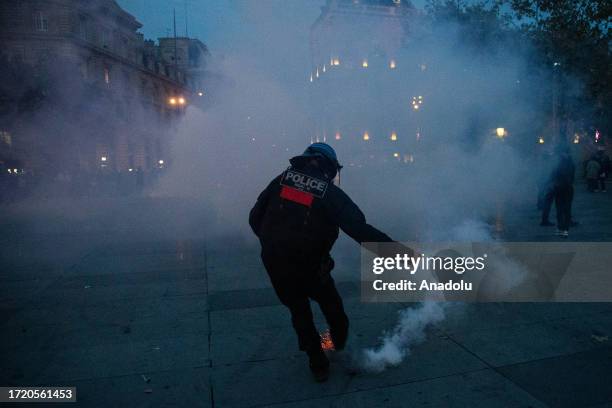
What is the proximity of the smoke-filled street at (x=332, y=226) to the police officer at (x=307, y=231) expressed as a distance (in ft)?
0.05

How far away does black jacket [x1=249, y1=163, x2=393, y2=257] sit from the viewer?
257 centimetres

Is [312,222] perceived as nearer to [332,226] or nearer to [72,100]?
[332,226]

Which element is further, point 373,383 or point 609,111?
point 609,111

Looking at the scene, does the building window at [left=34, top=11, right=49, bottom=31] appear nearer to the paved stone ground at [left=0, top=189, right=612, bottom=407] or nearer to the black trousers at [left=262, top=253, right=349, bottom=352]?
the paved stone ground at [left=0, top=189, right=612, bottom=407]

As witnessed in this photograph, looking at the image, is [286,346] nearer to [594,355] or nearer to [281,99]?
[594,355]

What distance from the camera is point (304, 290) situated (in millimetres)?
2701

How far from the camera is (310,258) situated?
2.65 metres

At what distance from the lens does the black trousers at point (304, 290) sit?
2.64 metres

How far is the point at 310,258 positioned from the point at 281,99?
65.2 ft

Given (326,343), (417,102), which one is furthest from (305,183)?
(417,102)

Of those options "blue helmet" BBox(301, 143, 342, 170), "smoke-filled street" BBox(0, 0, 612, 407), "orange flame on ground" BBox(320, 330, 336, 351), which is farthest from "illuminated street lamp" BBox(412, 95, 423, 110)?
"blue helmet" BBox(301, 143, 342, 170)

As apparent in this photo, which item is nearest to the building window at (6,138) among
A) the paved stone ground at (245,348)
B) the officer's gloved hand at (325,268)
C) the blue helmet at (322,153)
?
the paved stone ground at (245,348)

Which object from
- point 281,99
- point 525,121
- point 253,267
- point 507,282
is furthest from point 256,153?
point 507,282

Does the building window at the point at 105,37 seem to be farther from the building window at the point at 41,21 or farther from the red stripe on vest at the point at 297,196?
the red stripe on vest at the point at 297,196
